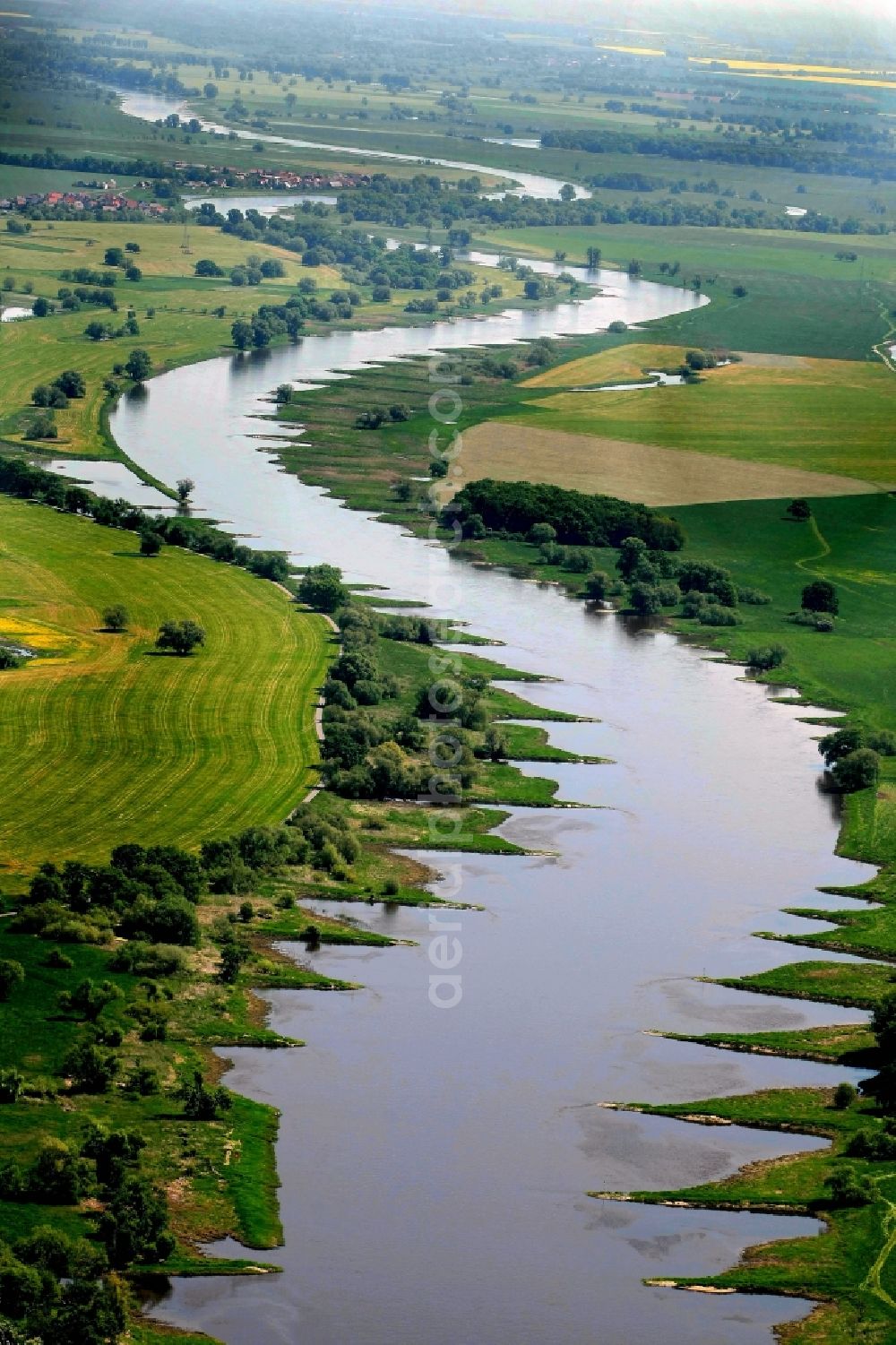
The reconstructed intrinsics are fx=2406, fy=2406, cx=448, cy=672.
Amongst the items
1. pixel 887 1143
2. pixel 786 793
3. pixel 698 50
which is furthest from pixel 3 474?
pixel 698 50

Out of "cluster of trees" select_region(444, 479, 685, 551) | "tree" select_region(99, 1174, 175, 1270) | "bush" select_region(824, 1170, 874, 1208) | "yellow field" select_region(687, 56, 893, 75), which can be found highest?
"yellow field" select_region(687, 56, 893, 75)

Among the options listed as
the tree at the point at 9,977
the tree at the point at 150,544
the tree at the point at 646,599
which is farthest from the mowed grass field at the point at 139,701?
the tree at the point at 646,599

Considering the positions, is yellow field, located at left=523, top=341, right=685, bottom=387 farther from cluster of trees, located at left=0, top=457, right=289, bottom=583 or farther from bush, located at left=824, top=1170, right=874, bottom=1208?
bush, located at left=824, top=1170, right=874, bottom=1208

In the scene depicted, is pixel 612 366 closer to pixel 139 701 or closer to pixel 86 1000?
pixel 139 701

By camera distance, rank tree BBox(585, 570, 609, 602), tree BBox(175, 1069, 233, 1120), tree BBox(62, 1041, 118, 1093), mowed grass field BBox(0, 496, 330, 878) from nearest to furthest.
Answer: tree BBox(175, 1069, 233, 1120) < tree BBox(62, 1041, 118, 1093) < mowed grass field BBox(0, 496, 330, 878) < tree BBox(585, 570, 609, 602)

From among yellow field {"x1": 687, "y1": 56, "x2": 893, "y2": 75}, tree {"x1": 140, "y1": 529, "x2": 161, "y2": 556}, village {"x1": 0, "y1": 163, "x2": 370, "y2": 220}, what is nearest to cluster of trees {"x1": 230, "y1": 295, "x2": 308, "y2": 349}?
village {"x1": 0, "y1": 163, "x2": 370, "y2": 220}
